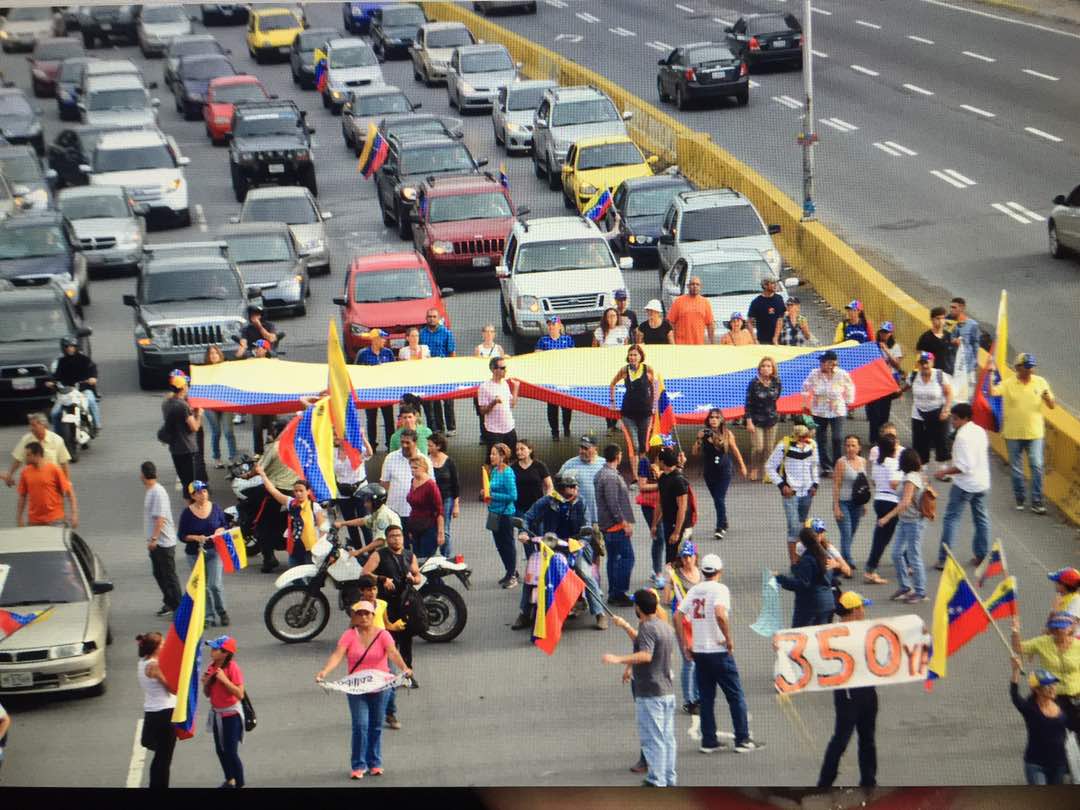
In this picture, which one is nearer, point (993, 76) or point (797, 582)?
point (797, 582)

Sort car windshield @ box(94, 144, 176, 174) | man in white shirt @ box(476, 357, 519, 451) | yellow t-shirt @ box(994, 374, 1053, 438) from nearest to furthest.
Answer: yellow t-shirt @ box(994, 374, 1053, 438), man in white shirt @ box(476, 357, 519, 451), car windshield @ box(94, 144, 176, 174)

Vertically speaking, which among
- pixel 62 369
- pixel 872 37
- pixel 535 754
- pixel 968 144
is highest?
pixel 872 37

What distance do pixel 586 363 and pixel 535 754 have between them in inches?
204

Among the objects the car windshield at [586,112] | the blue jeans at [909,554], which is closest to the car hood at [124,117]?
the car windshield at [586,112]

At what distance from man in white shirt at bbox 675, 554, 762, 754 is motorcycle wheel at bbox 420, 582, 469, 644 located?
2090 mm

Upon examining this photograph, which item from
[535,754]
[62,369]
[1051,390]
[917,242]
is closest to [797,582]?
[535,754]

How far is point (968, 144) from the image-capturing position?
672 inches

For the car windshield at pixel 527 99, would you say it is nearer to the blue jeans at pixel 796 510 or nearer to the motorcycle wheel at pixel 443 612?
the blue jeans at pixel 796 510

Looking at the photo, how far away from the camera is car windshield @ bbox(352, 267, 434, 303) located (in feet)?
65.8

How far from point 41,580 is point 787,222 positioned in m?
10.2

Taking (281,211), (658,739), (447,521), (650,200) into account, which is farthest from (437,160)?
(658,739)

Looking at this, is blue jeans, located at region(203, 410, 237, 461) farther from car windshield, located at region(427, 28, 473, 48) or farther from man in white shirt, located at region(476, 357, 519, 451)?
car windshield, located at region(427, 28, 473, 48)

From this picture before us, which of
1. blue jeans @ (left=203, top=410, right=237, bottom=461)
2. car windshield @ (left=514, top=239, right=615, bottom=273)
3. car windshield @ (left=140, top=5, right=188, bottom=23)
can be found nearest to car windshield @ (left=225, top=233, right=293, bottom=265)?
car windshield @ (left=514, top=239, right=615, bottom=273)

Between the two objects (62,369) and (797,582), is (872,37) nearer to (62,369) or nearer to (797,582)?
(797,582)
